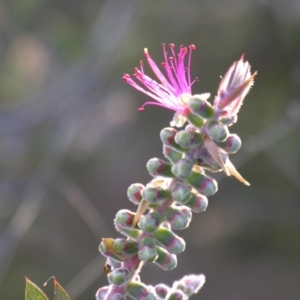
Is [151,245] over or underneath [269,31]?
underneath

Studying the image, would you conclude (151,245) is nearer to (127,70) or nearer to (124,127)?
(127,70)

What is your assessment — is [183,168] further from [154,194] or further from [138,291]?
[138,291]

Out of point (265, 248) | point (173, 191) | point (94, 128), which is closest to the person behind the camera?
point (173, 191)

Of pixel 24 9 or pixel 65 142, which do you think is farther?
pixel 24 9

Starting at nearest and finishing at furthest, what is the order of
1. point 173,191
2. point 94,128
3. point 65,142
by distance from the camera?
point 173,191
point 65,142
point 94,128

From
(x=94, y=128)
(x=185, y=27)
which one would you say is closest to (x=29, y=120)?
(x=94, y=128)

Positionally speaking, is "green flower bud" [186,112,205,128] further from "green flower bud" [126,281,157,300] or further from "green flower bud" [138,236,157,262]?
"green flower bud" [126,281,157,300]
